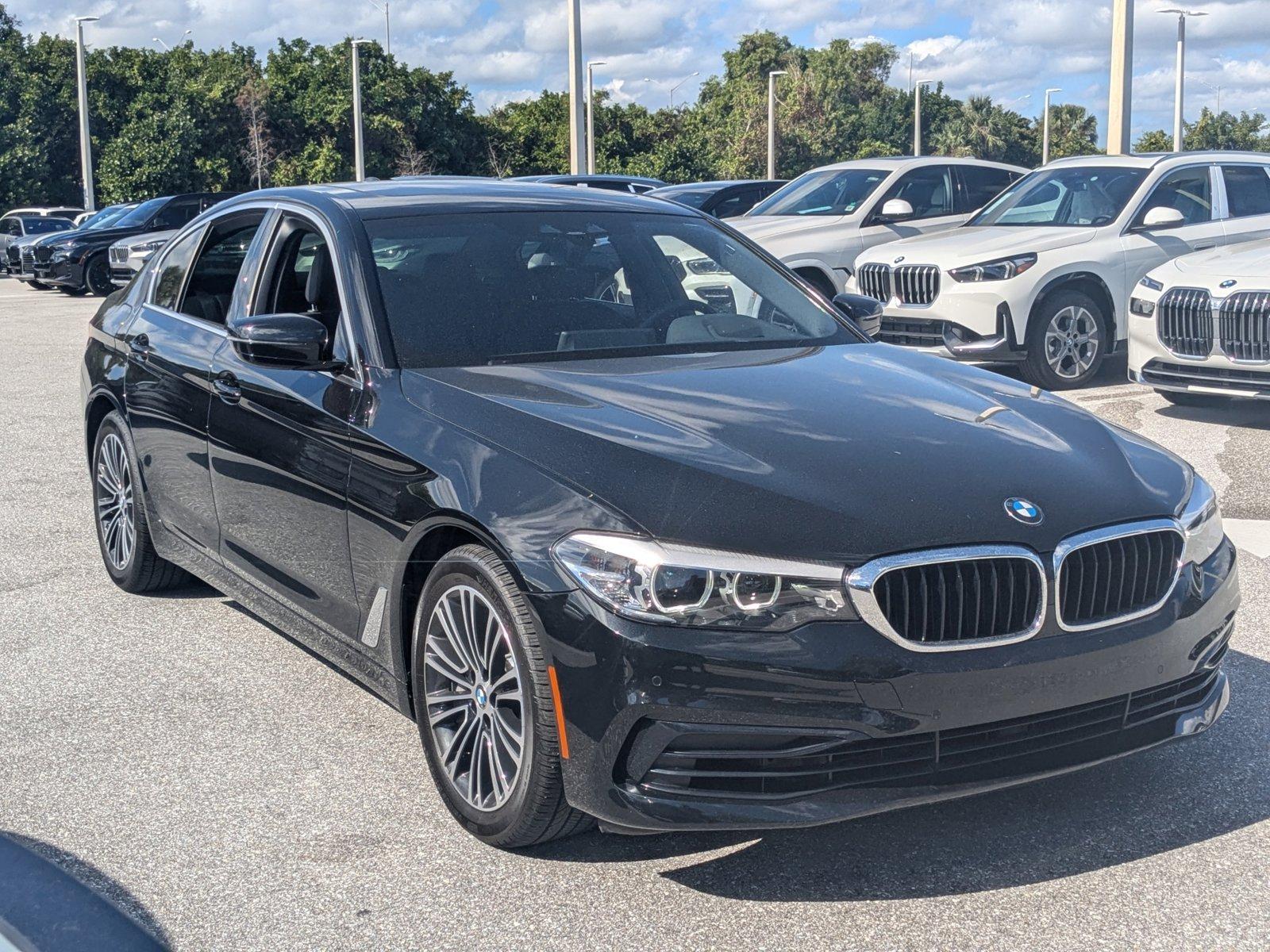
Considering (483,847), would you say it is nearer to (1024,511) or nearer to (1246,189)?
(1024,511)

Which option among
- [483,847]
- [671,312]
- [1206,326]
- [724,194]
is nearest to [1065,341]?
[1206,326]

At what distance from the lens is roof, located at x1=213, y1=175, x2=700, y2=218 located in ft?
16.0

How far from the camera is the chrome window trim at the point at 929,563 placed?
3.20 meters

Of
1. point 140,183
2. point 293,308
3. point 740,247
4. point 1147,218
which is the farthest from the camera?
point 140,183

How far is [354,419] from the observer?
4.16m

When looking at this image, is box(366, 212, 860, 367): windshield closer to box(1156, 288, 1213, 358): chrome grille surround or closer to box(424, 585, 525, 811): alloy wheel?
box(424, 585, 525, 811): alloy wheel

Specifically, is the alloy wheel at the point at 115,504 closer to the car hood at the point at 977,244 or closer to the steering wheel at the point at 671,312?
the steering wheel at the point at 671,312

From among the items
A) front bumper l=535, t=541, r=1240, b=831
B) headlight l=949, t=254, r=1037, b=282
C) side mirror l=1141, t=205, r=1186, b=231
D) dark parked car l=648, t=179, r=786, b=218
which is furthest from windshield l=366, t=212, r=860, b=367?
dark parked car l=648, t=179, r=786, b=218

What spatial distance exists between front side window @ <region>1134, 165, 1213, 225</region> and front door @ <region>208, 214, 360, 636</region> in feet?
28.9

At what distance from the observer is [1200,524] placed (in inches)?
148

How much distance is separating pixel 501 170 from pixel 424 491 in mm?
54449

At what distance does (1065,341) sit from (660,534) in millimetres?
8923

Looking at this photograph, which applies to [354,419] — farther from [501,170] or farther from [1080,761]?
[501,170]

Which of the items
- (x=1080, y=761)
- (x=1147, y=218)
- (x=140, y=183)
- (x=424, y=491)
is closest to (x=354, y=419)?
(x=424, y=491)
